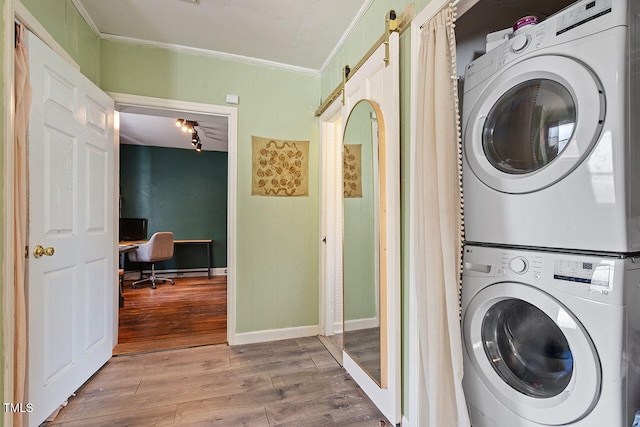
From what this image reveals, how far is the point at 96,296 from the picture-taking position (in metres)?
2.11

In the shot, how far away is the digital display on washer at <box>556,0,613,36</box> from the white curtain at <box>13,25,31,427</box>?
2290 mm

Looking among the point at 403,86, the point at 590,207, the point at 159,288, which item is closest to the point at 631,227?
the point at 590,207

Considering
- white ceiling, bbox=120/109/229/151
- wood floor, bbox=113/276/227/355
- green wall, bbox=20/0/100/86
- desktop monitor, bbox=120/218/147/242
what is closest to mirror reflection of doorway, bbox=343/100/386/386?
wood floor, bbox=113/276/227/355

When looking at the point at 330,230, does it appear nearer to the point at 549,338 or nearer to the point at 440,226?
the point at 440,226

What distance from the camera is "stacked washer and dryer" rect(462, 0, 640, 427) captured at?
0.86 meters

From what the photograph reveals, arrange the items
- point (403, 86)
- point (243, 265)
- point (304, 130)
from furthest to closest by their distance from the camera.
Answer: point (304, 130)
point (243, 265)
point (403, 86)

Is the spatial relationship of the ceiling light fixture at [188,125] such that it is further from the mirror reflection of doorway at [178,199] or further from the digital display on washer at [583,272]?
the digital display on washer at [583,272]

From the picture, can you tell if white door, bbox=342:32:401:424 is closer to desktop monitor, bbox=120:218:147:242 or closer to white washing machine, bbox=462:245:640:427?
white washing machine, bbox=462:245:640:427

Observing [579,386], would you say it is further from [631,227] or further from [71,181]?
[71,181]

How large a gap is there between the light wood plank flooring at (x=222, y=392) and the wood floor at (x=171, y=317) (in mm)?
Result: 235

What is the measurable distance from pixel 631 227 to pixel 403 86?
114 cm

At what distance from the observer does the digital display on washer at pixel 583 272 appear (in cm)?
88

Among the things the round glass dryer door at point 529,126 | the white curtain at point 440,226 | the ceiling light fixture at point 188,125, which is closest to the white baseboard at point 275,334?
the white curtain at point 440,226

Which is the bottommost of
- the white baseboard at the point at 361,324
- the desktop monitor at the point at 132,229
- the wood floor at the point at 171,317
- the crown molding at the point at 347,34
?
the wood floor at the point at 171,317
